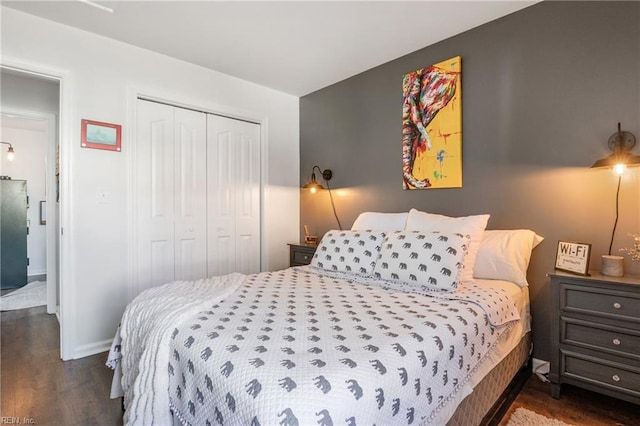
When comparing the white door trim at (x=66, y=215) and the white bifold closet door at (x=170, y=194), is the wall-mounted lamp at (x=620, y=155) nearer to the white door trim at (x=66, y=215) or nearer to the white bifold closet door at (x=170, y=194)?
the white bifold closet door at (x=170, y=194)

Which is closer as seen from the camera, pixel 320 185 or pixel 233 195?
pixel 233 195

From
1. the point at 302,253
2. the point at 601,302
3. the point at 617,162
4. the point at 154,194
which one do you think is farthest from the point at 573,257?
the point at 154,194

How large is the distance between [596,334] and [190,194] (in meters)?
3.26

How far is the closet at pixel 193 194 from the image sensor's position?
292 cm

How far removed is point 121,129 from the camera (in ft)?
9.02

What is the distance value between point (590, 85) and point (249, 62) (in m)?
2.71

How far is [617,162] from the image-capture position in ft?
5.86

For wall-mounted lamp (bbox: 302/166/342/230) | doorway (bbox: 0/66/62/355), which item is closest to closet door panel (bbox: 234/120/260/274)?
wall-mounted lamp (bbox: 302/166/342/230)

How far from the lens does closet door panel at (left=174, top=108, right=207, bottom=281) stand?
312 cm

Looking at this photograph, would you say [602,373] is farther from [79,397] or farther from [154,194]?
[154,194]

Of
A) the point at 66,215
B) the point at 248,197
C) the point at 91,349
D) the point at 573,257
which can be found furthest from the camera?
the point at 248,197

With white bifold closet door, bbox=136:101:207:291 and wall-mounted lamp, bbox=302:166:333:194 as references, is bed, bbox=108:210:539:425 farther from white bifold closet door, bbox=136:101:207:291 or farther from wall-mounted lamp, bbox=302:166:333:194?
wall-mounted lamp, bbox=302:166:333:194

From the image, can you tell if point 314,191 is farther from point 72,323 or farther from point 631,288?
point 631,288

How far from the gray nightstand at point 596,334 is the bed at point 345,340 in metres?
0.22
